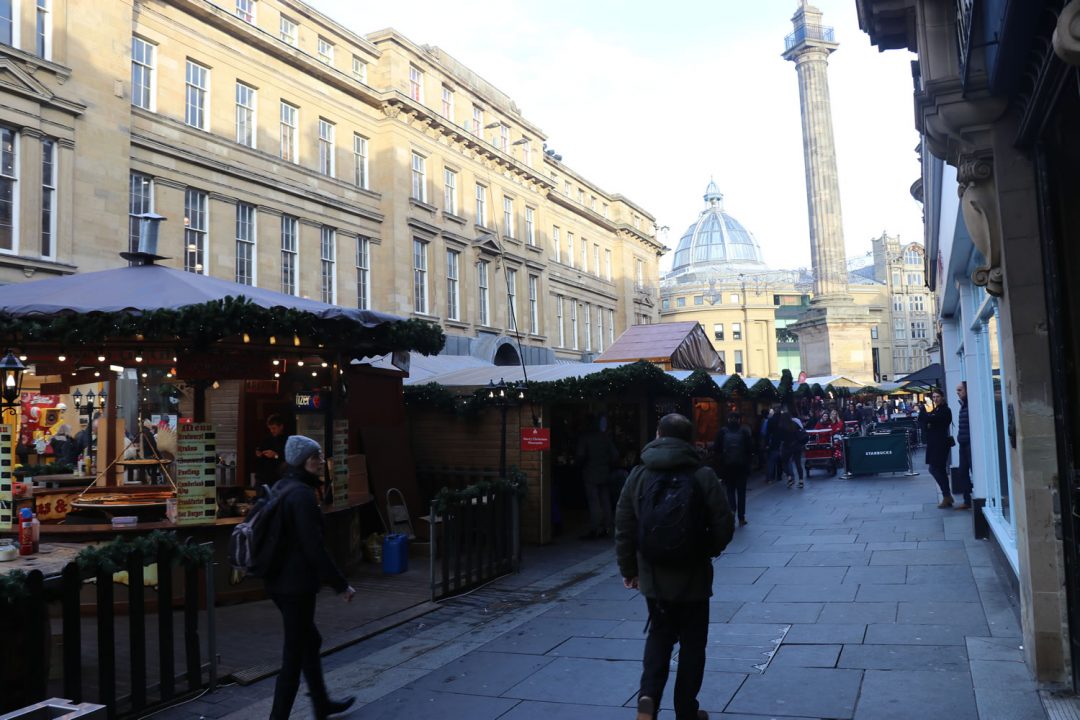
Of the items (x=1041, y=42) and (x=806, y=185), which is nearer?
(x=1041, y=42)

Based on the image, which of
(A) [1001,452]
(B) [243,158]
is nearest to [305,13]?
(B) [243,158]

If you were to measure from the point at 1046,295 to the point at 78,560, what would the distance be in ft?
20.6

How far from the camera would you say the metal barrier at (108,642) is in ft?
16.2

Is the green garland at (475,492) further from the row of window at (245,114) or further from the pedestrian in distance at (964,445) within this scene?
the row of window at (245,114)

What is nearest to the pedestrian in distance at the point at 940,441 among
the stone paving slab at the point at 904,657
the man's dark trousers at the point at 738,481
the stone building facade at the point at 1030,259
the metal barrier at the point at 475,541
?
the man's dark trousers at the point at 738,481

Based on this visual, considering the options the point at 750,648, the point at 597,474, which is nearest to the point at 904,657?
the point at 750,648

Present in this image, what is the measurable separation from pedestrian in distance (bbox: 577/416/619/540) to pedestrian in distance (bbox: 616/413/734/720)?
7725mm

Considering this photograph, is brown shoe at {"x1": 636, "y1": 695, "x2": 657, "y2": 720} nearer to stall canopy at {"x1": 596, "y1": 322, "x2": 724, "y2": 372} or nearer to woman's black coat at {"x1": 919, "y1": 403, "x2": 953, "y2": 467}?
woman's black coat at {"x1": 919, "y1": 403, "x2": 953, "y2": 467}

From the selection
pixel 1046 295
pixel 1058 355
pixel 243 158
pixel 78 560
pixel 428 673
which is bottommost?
pixel 428 673

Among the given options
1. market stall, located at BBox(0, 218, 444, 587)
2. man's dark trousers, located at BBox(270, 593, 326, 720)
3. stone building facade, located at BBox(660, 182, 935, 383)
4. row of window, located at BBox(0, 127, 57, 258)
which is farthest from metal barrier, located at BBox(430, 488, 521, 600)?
stone building facade, located at BBox(660, 182, 935, 383)

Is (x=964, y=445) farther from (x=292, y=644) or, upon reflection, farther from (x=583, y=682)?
(x=292, y=644)

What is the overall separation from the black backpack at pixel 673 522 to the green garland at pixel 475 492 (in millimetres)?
4394

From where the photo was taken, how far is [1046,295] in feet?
16.4

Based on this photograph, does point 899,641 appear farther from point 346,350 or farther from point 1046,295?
point 346,350
